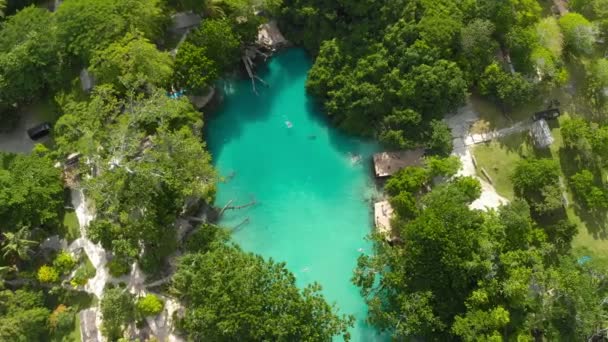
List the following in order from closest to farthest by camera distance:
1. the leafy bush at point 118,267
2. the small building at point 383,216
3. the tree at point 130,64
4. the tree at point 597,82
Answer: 1. the leafy bush at point 118,267
2. the tree at point 130,64
3. the small building at point 383,216
4. the tree at point 597,82

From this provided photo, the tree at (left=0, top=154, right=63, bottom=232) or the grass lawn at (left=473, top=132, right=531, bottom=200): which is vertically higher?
the tree at (left=0, top=154, right=63, bottom=232)

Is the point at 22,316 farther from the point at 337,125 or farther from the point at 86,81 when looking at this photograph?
the point at 337,125

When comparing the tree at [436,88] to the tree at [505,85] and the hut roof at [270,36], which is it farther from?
the hut roof at [270,36]

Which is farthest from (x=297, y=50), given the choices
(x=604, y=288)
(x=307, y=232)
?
(x=604, y=288)

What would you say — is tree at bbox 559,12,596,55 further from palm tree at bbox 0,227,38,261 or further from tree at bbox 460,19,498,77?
palm tree at bbox 0,227,38,261

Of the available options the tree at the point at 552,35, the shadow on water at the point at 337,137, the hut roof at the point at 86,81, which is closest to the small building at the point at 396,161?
the shadow on water at the point at 337,137

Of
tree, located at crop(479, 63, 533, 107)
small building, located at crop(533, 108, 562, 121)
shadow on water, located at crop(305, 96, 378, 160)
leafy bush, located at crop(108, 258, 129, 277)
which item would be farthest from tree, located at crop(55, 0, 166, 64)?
small building, located at crop(533, 108, 562, 121)

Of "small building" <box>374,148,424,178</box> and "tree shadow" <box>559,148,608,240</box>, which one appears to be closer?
"tree shadow" <box>559,148,608,240</box>
